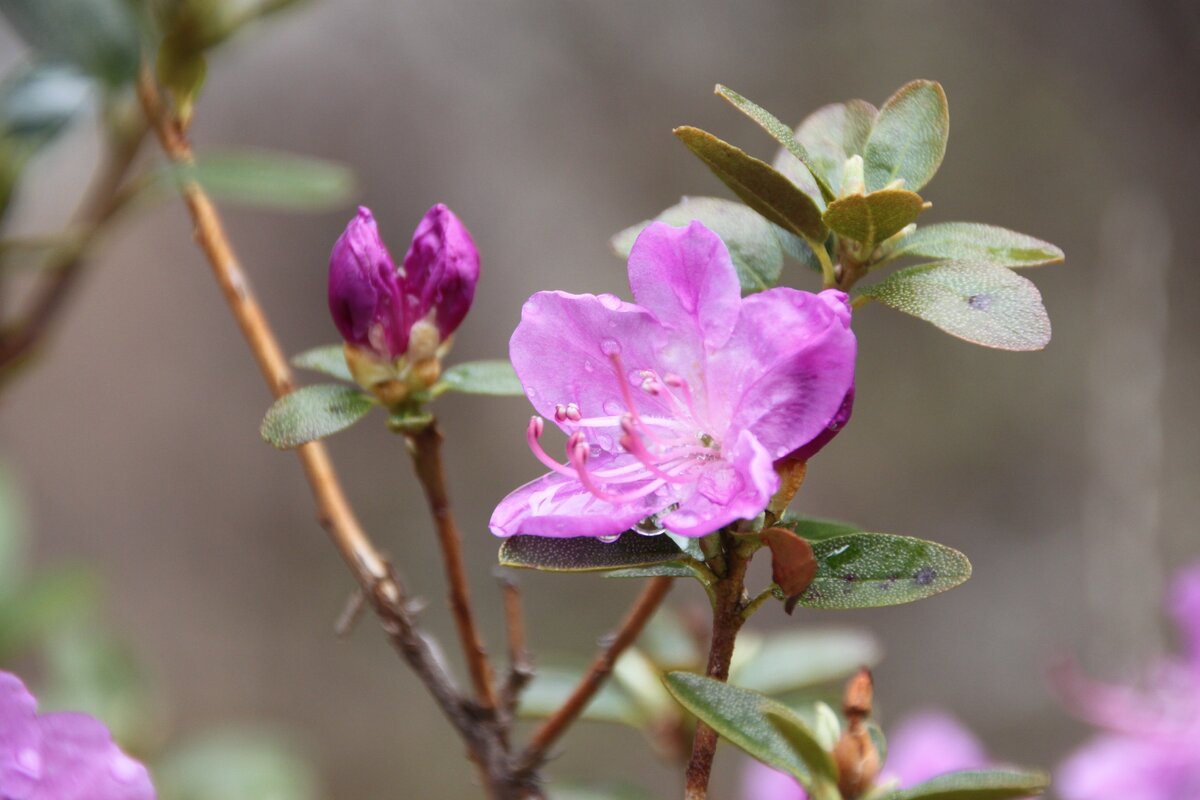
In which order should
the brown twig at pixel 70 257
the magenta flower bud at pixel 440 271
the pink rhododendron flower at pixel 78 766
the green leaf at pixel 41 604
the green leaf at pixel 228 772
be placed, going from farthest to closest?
1. the green leaf at pixel 228 772
2. the green leaf at pixel 41 604
3. the brown twig at pixel 70 257
4. the magenta flower bud at pixel 440 271
5. the pink rhododendron flower at pixel 78 766

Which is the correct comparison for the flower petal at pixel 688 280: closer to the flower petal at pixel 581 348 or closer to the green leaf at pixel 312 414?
the flower petal at pixel 581 348

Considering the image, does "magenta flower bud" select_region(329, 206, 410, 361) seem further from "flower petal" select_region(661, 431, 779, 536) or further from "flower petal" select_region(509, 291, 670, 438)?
"flower petal" select_region(661, 431, 779, 536)

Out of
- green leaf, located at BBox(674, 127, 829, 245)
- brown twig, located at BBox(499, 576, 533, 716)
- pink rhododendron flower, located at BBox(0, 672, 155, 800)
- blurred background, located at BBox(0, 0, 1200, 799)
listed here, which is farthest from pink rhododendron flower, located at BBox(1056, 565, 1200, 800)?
blurred background, located at BBox(0, 0, 1200, 799)

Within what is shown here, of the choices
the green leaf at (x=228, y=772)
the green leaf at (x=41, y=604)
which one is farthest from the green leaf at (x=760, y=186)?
the green leaf at (x=228, y=772)

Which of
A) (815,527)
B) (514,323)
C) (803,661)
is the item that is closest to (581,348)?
(815,527)

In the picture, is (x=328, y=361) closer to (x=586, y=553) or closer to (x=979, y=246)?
(x=586, y=553)

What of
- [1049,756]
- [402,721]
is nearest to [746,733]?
[402,721]
